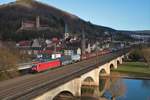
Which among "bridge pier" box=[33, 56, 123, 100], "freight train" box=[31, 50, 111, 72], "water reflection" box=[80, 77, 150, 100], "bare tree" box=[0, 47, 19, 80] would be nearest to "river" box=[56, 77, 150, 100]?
"water reflection" box=[80, 77, 150, 100]

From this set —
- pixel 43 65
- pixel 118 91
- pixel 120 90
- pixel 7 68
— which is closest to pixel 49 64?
pixel 43 65

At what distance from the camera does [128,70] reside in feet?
328

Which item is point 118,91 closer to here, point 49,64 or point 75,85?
point 75,85

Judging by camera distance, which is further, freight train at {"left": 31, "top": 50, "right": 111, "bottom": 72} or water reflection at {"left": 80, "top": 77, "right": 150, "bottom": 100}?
Result: freight train at {"left": 31, "top": 50, "right": 111, "bottom": 72}

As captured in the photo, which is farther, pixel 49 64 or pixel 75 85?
pixel 49 64

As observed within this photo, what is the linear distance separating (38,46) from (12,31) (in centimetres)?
3960

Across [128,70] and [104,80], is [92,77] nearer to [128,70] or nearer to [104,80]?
[104,80]

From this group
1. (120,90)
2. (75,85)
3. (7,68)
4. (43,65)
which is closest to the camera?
(75,85)

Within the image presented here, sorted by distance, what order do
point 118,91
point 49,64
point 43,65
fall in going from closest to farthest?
1. point 118,91
2. point 43,65
3. point 49,64

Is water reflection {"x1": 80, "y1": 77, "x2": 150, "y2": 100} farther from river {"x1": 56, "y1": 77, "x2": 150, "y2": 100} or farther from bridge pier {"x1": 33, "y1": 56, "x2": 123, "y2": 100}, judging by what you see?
bridge pier {"x1": 33, "y1": 56, "x2": 123, "y2": 100}

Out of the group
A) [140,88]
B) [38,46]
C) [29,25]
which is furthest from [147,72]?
[29,25]

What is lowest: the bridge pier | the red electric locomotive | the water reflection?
the water reflection

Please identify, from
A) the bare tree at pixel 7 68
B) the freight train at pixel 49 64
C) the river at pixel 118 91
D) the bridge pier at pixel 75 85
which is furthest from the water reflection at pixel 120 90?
the bare tree at pixel 7 68

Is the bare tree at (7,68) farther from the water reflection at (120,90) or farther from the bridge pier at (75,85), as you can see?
the water reflection at (120,90)
